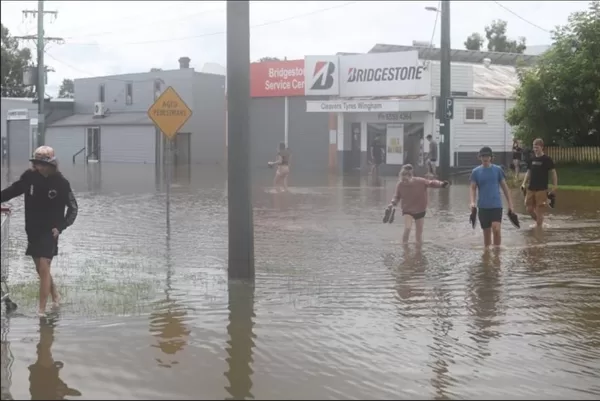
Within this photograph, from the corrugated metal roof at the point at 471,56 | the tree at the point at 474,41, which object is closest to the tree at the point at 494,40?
the tree at the point at 474,41

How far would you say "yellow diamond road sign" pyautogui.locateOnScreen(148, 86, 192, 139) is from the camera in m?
15.6

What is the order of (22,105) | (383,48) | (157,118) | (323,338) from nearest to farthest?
(323,338) → (157,118) → (383,48) → (22,105)

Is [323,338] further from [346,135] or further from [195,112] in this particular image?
[195,112]

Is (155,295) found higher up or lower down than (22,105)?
lower down

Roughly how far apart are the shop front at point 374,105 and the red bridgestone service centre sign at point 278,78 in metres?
1.61

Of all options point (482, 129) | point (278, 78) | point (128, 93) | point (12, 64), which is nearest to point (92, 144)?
point (128, 93)

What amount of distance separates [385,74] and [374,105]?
1.70 m

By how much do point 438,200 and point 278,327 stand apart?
15.4 metres

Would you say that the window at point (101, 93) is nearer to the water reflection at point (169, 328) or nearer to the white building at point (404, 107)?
the white building at point (404, 107)

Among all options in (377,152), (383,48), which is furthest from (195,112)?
(377,152)

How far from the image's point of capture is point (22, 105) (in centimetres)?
6812

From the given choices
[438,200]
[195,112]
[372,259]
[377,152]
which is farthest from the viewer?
[195,112]

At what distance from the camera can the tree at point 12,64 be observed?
83.2 metres

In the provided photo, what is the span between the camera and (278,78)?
43844mm
